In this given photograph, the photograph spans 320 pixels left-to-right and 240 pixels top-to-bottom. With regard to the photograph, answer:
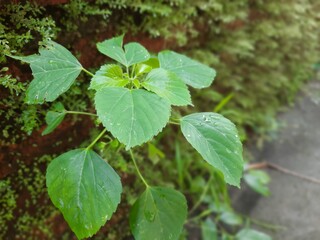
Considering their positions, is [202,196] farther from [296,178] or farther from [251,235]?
[296,178]

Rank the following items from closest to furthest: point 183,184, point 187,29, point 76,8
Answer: point 76,8 < point 187,29 < point 183,184

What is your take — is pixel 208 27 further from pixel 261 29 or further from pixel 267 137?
pixel 267 137

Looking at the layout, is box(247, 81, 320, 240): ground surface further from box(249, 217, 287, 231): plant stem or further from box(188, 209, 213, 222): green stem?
box(188, 209, 213, 222): green stem

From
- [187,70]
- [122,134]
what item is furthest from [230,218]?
[122,134]

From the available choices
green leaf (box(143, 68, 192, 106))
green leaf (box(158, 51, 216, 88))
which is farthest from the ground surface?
green leaf (box(143, 68, 192, 106))

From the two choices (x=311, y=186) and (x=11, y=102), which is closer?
(x=11, y=102)

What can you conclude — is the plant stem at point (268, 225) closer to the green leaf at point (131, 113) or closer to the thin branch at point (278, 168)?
the thin branch at point (278, 168)

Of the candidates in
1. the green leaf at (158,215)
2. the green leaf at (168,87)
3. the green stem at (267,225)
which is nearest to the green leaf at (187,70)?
the green leaf at (168,87)

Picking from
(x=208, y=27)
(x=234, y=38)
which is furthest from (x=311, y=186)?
(x=208, y=27)
